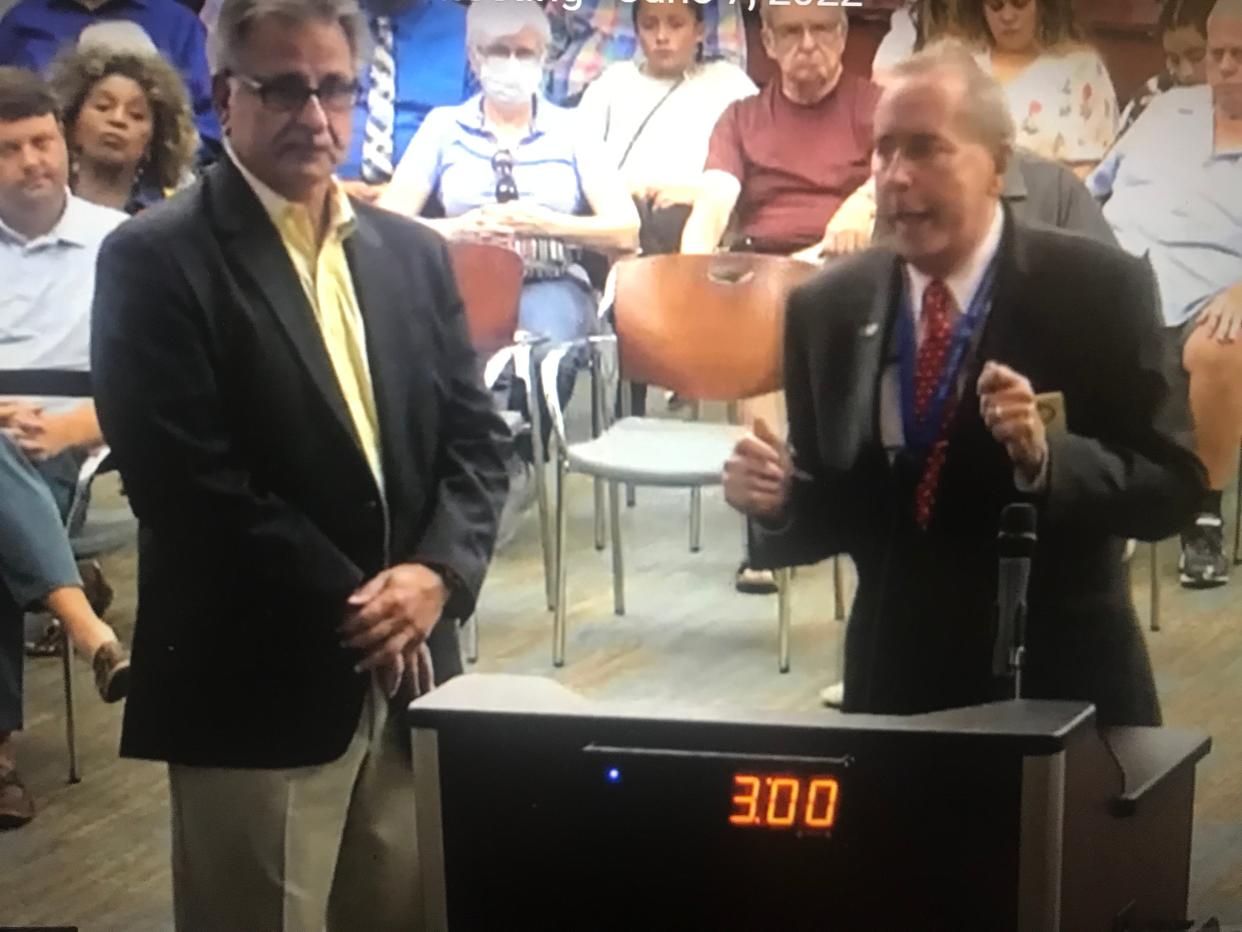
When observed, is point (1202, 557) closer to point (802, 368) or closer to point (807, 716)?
point (802, 368)

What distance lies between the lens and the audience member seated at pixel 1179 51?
2.59 m

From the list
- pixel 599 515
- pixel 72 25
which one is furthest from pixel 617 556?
pixel 72 25

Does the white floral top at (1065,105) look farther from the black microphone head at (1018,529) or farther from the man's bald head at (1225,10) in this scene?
the black microphone head at (1018,529)

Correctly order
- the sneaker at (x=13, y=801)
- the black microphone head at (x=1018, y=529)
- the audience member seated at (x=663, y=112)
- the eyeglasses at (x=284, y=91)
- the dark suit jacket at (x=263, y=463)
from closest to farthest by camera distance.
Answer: the dark suit jacket at (x=263, y=463) < the eyeglasses at (x=284, y=91) < the black microphone head at (x=1018, y=529) < the audience member seated at (x=663, y=112) < the sneaker at (x=13, y=801)

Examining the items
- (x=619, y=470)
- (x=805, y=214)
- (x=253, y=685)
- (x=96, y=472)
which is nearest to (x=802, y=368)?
(x=805, y=214)

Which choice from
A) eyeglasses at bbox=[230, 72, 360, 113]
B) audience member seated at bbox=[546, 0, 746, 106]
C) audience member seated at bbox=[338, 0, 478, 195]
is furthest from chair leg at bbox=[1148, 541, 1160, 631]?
eyeglasses at bbox=[230, 72, 360, 113]

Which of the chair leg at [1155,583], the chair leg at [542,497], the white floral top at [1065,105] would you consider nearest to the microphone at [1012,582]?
the chair leg at [1155,583]

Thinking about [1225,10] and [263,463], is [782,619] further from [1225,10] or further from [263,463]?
[1225,10]

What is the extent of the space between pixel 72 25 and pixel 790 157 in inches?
45.0

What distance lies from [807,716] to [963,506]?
0.94 metres

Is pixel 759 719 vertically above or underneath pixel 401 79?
underneath

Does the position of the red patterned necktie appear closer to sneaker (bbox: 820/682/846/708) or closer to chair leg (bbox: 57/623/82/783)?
sneaker (bbox: 820/682/846/708)

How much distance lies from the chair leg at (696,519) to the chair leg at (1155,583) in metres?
0.68

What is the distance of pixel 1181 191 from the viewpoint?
264 centimetres
